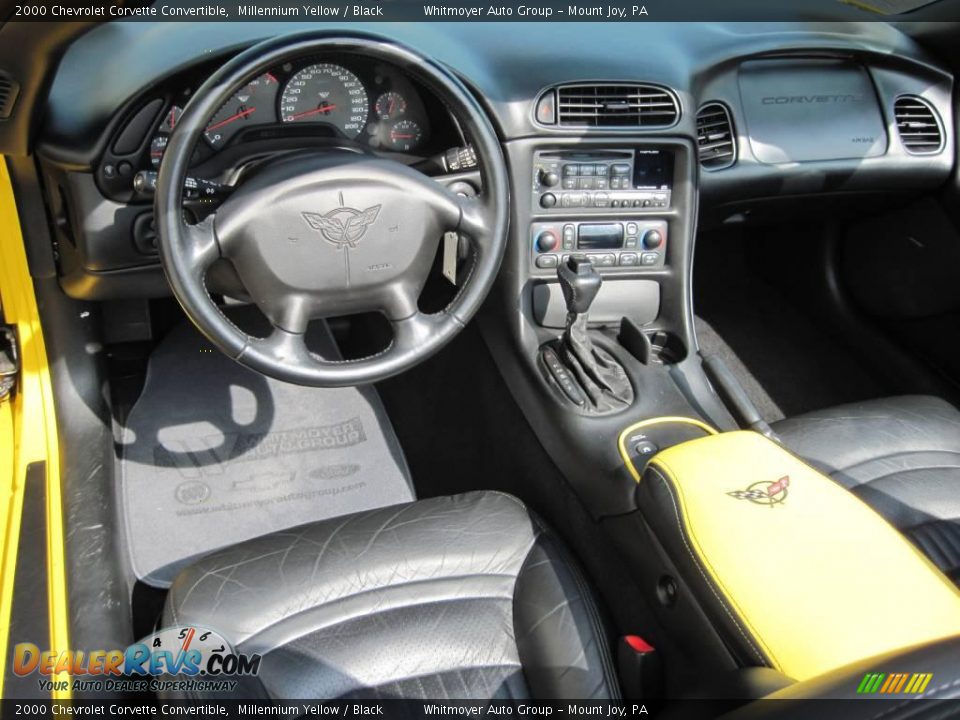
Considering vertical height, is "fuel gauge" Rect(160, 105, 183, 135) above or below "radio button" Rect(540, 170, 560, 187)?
above

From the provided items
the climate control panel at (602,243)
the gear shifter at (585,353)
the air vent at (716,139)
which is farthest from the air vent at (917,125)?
the gear shifter at (585,353)

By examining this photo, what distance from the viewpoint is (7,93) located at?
1.26m

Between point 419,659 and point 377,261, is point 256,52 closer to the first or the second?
point 377,261

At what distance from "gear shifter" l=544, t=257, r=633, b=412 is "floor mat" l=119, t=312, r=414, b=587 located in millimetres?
546

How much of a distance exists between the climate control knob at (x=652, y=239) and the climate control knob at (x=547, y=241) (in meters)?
0.21

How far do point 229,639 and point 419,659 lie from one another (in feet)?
0.92

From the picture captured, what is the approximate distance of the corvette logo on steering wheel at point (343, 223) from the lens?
4.27 feet

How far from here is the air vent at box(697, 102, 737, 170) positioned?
2033 millimetres

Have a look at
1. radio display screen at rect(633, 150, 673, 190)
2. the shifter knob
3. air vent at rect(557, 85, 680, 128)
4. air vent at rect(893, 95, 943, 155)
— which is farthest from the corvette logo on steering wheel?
air vent at rect(893, 95, 943, 155)

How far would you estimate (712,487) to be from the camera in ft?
4.02

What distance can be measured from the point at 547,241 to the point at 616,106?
12.7 inches

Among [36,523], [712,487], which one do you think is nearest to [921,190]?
[712,487]

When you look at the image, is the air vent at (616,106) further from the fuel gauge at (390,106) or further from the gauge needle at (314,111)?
the gauge needle at (314,111)

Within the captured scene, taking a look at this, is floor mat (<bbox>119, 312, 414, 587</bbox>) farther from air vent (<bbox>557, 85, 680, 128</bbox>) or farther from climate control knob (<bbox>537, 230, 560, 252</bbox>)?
air vent (<bbox>557, 85, 680, 128</bbox>)
